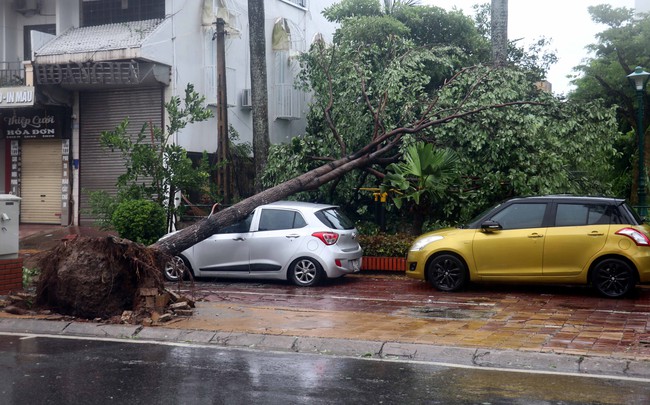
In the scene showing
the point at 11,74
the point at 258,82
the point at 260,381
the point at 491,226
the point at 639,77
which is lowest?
the point at 260,381

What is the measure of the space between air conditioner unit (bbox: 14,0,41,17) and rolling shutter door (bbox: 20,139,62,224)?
159 inches

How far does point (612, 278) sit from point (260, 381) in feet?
23.7

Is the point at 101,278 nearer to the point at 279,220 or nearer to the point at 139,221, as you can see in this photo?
the point at 279,220

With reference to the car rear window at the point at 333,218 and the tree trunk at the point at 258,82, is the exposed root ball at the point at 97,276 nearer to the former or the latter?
the car rear window at the point at 333,218

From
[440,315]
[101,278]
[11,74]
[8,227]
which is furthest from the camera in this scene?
[11,74]

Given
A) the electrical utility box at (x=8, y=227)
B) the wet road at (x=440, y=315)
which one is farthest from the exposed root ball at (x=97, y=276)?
the electrical utility box at (x=8, y=227)

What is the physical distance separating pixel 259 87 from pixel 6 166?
9.60m

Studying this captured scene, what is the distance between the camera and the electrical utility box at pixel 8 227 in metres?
11.6

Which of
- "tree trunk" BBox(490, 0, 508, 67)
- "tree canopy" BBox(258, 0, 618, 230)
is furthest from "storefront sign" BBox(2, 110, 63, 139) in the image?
"tree trunk" BBox(490, 0, 508, 67)

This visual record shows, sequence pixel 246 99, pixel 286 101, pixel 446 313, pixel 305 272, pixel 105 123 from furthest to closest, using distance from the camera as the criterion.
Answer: pixel 286 101 → pixel 246 99 → pixel 105 123 → pixel 305 272 → pixel 446 313

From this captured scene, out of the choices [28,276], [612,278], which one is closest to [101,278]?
[28,276]

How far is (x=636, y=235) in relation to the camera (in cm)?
1182

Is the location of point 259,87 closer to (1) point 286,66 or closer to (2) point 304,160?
(2) point 304,160

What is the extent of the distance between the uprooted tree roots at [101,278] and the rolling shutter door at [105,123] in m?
11.3
